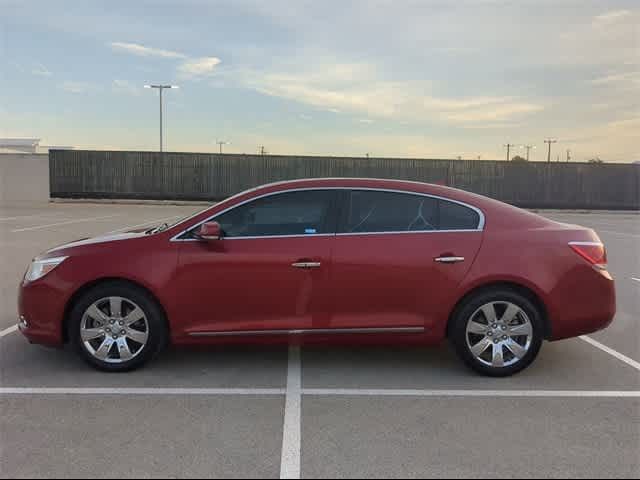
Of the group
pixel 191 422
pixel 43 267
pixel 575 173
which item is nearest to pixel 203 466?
pixel 191 422

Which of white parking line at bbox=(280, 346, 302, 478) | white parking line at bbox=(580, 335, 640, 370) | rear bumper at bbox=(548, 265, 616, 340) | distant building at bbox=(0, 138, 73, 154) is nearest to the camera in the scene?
white parking line at bbox=(280, 346, 302, 478)

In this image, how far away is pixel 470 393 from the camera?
13.8 ft

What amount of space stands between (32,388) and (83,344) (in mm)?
477

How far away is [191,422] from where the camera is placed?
12.0ft

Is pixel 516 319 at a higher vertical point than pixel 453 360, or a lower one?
higher

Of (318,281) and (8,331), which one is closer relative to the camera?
(318,281)

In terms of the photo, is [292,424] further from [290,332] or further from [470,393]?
[470,393]

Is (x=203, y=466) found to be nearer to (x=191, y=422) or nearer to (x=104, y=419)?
(x=191, y=422)

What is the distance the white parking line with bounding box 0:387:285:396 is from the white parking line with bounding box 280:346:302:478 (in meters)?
0.13

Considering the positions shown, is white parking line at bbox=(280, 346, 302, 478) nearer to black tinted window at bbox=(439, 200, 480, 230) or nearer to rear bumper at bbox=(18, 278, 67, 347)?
black tinted window at bbox=(439, 200, 480, 230)

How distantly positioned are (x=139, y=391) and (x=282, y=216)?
1733mm

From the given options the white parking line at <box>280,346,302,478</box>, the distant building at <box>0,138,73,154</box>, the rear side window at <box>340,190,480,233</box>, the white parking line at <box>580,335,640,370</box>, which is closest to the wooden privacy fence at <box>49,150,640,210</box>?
the white parking line at <box>580,335,640,370</box>

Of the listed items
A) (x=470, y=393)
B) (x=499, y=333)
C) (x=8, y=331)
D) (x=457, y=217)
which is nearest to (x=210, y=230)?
(x=457, y=217)

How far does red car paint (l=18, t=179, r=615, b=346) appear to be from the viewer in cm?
443
